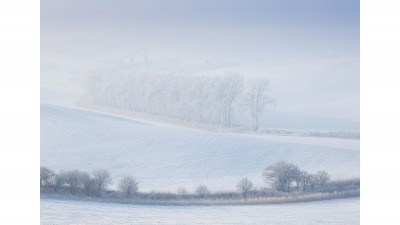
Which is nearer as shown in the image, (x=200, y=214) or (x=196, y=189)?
(x=200, y=214)

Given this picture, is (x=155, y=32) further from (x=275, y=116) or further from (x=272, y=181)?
(x=272, y=181)

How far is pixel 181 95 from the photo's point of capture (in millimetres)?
11250

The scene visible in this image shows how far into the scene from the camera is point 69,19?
9.64 metres

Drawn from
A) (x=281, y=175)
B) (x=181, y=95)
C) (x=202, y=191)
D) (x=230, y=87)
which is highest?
(x=230, y=87)

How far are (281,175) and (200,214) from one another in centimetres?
208

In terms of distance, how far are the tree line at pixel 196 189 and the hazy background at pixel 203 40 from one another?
1.82 metres

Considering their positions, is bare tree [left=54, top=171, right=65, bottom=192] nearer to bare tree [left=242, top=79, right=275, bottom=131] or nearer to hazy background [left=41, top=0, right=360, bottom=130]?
hazy background [left=41, top=0, right=360, bottom=130]

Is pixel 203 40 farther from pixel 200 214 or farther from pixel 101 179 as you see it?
pixel 200 214

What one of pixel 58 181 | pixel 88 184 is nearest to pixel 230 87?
pixel 88 184

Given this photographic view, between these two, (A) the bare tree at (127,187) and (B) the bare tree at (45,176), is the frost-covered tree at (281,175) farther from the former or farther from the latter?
(B) the bare tree at (45,176)

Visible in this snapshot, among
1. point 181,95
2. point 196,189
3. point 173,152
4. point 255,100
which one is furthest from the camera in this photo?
point 181,95

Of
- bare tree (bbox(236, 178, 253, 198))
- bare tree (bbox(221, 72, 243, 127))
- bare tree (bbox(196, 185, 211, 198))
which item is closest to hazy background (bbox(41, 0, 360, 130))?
bare tree (bbox(221, 72, 243, 127))

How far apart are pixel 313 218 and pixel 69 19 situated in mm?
6171

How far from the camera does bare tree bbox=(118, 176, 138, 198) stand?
8305mm
